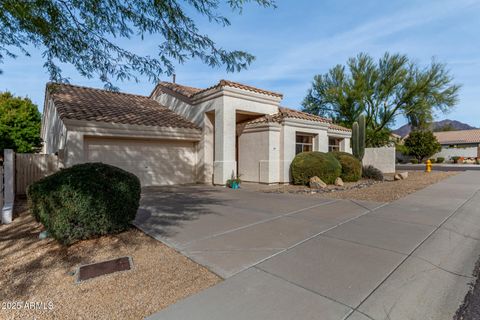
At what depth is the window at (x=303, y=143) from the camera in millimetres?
14609

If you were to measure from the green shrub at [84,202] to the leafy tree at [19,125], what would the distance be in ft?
48.0

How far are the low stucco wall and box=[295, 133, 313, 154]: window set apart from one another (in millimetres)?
8478

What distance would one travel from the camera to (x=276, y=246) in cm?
440

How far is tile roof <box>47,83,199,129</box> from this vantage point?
11516 mm

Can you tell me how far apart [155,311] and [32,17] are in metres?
5.09

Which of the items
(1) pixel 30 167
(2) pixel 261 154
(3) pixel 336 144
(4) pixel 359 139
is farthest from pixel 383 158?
(1) pixel 30 167

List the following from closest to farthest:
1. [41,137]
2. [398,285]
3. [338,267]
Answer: [398,285], [338,267], [41,137]

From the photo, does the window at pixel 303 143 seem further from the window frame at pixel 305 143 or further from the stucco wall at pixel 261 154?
the stucco wall at pixel 261 154

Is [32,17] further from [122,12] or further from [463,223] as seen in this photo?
[463,223]

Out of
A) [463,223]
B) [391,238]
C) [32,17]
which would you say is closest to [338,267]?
[391,238]

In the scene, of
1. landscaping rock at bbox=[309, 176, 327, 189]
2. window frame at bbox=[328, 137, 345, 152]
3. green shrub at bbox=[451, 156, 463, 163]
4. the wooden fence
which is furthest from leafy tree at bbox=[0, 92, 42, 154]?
green shrub at bbox=[451, 156, 463, 163]

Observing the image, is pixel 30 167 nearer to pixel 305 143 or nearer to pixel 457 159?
pixel 305 143

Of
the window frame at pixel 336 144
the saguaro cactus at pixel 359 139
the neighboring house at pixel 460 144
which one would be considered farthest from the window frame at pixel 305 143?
the neighboring house at pixel 460 144

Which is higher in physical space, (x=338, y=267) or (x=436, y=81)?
(x=436, y=81)
